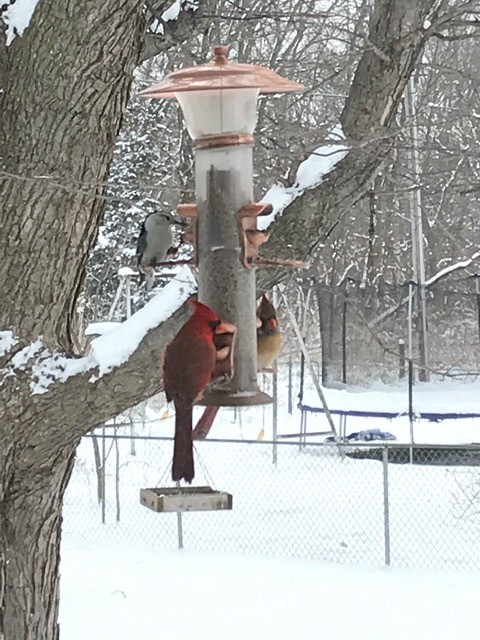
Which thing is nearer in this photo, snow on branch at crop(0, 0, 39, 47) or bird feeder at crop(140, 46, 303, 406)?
bird feeder at crop(140, 46, 303, 406)

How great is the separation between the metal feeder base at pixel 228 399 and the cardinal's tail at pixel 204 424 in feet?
0.20

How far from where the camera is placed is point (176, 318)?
3.49 meters

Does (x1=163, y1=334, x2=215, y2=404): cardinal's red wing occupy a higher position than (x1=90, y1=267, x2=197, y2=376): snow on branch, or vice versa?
(x1=90, y1=267, x2=197, y2=376): snow on branch

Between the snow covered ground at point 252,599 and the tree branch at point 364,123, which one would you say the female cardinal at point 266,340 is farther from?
the snow covered ground at point 252,599

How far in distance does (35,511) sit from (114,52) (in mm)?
1645

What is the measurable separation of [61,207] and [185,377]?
4.32 feet

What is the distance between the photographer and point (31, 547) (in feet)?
12.3

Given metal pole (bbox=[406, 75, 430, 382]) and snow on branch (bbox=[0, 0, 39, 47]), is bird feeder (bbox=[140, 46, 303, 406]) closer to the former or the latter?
snow on branch (bbox=[0, 0, 39, 47])

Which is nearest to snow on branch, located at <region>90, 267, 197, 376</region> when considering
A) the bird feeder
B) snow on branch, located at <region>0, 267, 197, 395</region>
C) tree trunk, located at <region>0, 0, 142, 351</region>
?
snow on branch, located at <region>0, 267, 197, 395</region>

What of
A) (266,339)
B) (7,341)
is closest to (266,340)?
(266,339)

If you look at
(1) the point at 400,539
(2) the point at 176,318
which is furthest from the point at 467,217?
(2) the point at 176,318

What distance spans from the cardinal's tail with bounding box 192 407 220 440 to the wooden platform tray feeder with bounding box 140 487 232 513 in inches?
6.5

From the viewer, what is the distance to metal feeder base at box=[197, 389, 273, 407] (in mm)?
2691

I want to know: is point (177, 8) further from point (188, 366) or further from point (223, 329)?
point (188, 366)
